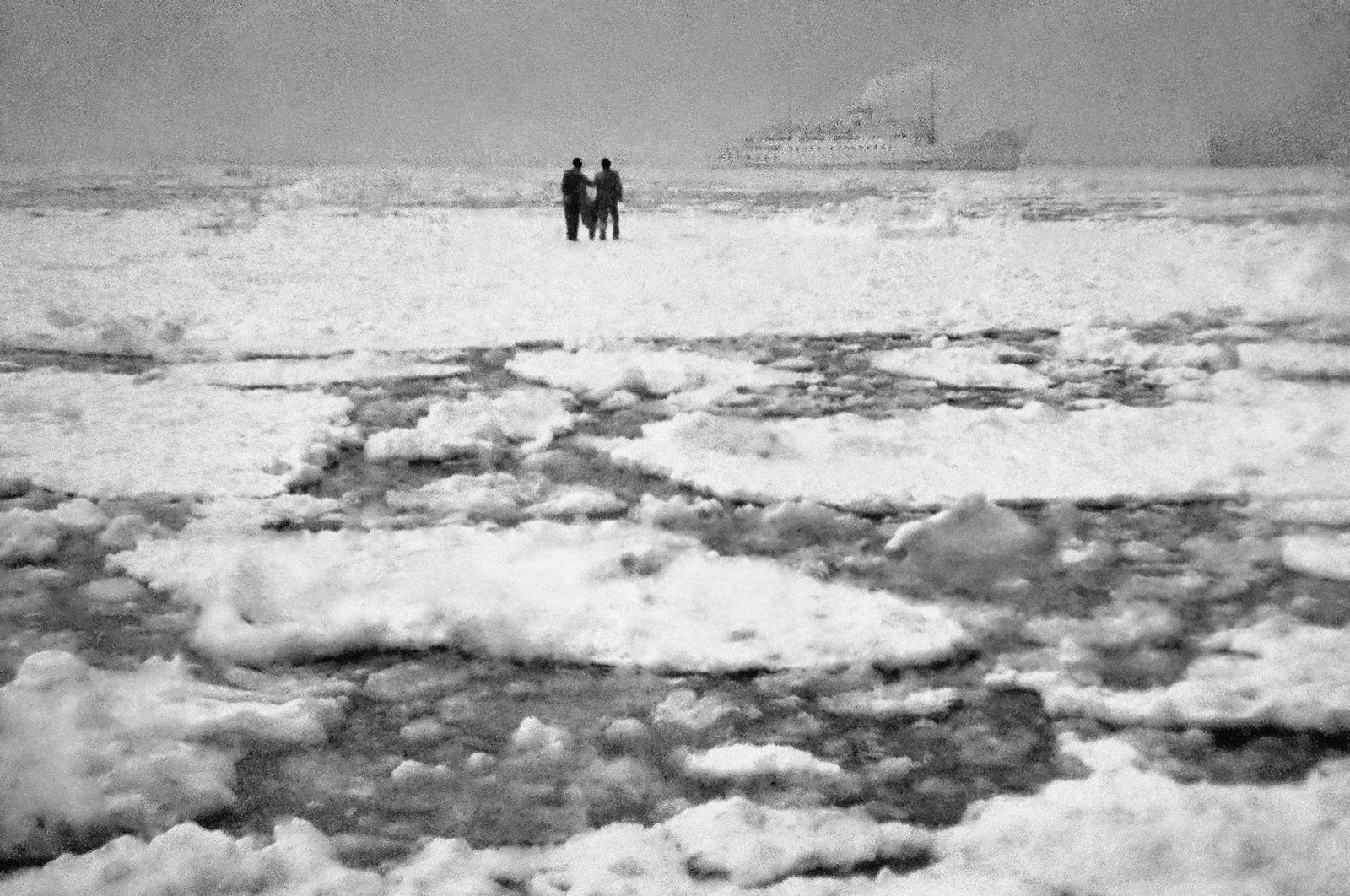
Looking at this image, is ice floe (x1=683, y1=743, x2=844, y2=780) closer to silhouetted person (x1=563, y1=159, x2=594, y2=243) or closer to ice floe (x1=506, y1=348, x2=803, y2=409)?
ice floe (x1=506, y1=348, x2=803, y2=409)

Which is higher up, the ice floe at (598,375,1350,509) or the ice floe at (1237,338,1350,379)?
the ice floe at (1237,338,1350,379)

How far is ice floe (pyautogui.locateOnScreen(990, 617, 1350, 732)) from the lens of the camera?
211 cm

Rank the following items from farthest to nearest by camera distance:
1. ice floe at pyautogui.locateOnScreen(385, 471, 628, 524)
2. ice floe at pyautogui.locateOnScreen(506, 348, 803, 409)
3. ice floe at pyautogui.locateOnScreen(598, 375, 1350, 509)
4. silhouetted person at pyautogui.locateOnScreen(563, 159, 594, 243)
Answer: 1. silhouetted person at pyautogui.locateOnScreen(563, 159, 594, 243)
2. ice floe at pyautogui.locateOnScreen(506, 348, 803, 409)
3. ice floe at pyautogui.locateOnScreen(598, 375, 1350, 509)
4. ice floe at pyautogui.locateOnScreen(385, 471, 628, 524)

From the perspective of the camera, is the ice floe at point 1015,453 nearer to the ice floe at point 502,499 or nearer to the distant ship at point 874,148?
the ice floe at point 502,499

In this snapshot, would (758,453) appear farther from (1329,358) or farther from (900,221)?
(900,221)

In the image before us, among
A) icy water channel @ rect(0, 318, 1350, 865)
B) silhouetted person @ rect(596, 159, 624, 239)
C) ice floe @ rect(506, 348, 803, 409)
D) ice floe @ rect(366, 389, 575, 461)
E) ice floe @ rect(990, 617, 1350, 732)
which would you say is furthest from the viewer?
silhouetted person @ rect(596, 159, 624, 239)

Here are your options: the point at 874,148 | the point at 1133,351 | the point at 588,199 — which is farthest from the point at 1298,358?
the point at 874,148

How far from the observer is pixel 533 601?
272 centimetres

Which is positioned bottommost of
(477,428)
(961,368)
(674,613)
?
(674,613)

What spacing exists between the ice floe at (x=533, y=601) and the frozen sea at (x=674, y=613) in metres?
0.01

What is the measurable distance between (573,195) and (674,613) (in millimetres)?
12325

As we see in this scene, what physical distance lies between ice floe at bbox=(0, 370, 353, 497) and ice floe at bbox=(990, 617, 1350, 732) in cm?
262

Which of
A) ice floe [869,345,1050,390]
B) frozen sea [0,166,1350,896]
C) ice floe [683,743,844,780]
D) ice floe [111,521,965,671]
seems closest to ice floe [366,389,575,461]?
frozen sea [0,166,1350,896]

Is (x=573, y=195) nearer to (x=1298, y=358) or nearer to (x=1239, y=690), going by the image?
(x=1298, y=358)
